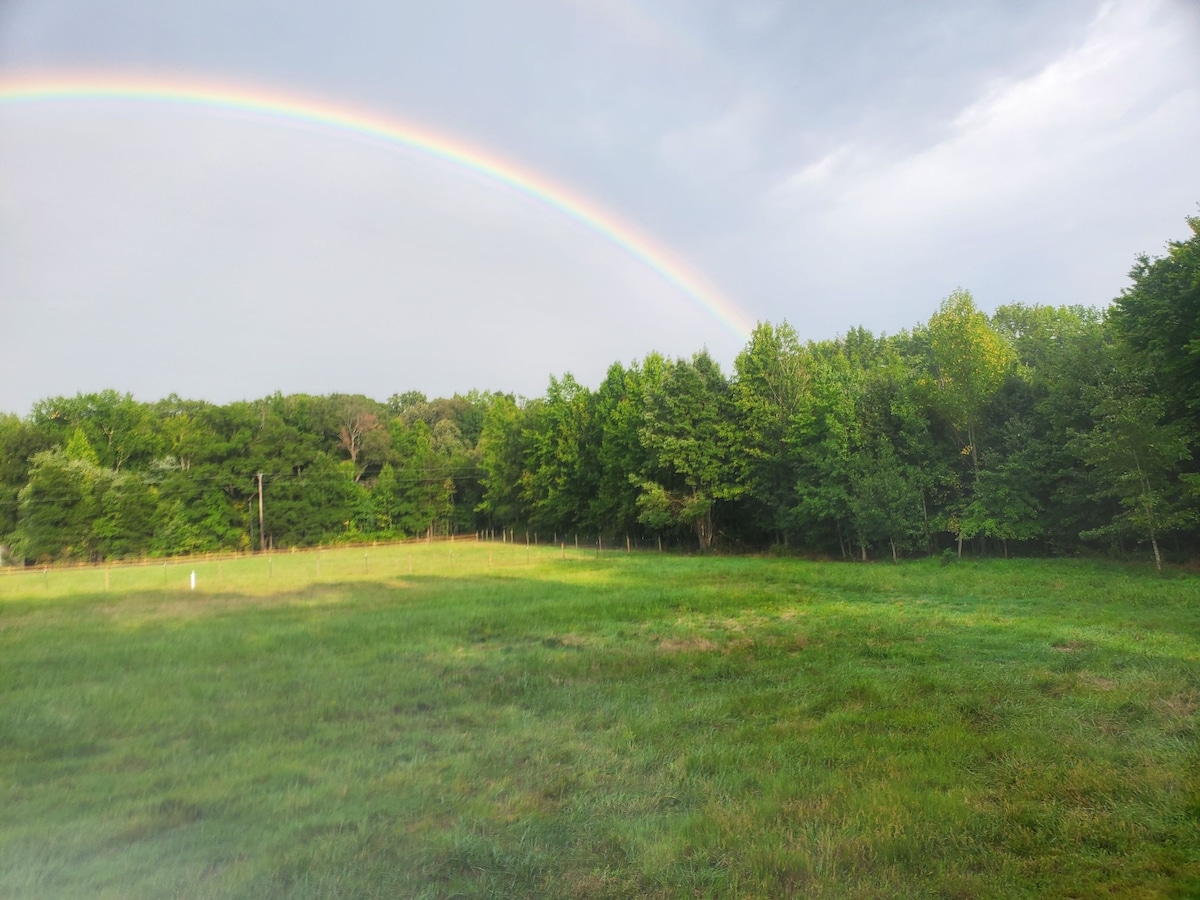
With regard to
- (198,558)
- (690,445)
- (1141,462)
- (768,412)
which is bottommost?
(198,558)

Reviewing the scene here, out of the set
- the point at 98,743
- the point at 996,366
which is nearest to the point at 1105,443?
the point at 996,366

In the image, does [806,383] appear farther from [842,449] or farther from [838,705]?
[838,705]

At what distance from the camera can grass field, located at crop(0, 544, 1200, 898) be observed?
14.9 ft

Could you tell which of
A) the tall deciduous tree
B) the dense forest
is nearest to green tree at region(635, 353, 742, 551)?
the dense forest

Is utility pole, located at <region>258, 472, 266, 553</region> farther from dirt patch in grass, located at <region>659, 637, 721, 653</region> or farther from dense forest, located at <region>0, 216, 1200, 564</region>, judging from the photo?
dirt patch in grass, located at <region>659, 637, 721, 653</region>

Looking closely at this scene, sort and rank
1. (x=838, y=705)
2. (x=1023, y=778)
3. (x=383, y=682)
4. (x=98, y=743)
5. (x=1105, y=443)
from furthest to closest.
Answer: (x=1105, y=443) → (x=383, y=682) → (x=838, y=705) → (x=98, y=743) → (x=1023, y=778)

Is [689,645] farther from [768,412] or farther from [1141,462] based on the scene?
[768,412]

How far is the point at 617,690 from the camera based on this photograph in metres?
9.61

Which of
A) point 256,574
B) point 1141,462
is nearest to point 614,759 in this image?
point 1141,462

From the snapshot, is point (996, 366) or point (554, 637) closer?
point (554, 637)

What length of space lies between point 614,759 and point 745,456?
115ft

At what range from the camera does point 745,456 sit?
133ft

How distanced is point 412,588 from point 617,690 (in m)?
16.4

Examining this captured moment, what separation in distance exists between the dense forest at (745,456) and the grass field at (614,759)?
40.3 feet
